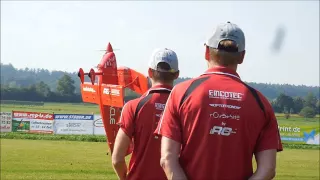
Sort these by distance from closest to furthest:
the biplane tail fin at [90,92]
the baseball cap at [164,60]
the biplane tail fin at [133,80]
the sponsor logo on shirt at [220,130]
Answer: the sponsor logo on shirt at [220,130]
the baseball cap at [164,60]
the biplane tail fin at [133,80]
the biplane tail fin at [90,92]

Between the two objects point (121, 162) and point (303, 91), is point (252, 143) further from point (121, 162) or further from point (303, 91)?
point (303, 91)

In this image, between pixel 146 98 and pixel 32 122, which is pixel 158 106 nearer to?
pixel 146 98

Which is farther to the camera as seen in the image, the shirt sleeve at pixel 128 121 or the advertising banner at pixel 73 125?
the advertising banner at pixel 73 125

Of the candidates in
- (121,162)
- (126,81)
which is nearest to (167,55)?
(121,162)

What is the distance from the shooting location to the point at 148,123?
532 centimetres

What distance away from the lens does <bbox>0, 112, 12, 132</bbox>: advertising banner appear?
132 feet

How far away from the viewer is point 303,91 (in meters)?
74.7

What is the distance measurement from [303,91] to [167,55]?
71.5m

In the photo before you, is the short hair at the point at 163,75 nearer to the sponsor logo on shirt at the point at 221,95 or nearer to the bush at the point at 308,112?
the sponsor logo on shirt at the point at 221,95

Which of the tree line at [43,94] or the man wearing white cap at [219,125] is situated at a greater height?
the man wearing white cap at [219,125]

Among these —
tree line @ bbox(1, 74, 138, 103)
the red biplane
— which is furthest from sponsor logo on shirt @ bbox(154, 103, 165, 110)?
tree line @ bbox(1, 74, 138, 103)

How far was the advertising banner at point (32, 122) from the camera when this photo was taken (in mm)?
39812

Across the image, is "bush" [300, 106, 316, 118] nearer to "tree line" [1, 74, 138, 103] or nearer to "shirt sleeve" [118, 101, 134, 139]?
"tree line" [1, 74, 138, 103]

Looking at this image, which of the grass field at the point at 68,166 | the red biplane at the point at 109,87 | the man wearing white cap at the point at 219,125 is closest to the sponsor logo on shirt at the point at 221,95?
the man wearing white cap at the point at 219,125
